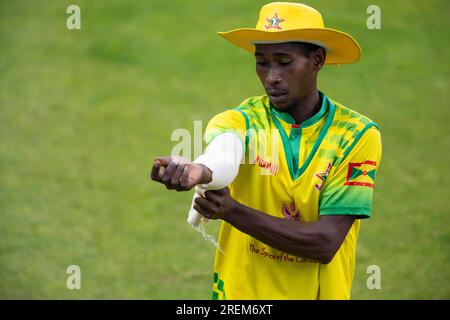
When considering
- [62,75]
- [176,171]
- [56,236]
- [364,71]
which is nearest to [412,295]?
[56,236]

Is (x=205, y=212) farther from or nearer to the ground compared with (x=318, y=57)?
nearer to the ground

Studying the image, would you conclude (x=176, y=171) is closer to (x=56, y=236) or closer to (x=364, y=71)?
(x=56, y=236)

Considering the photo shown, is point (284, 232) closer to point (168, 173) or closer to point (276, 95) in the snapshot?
point (276, 95)

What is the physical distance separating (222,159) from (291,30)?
0.72 meters

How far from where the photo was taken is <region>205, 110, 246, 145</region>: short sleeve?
429 cm

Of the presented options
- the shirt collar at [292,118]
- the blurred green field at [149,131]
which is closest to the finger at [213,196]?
the shirt collar at [292,118]

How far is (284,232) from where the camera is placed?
4.34 m

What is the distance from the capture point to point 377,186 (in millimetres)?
10633

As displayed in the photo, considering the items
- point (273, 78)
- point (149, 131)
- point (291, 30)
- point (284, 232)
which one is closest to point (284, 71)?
point (273, 78)

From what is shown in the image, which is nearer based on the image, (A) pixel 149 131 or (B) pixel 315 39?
(B) pixel 315 39

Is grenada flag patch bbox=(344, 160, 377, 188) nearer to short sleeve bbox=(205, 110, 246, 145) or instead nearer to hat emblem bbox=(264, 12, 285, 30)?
short sleeve bbox=(205, 110, 246, 145)

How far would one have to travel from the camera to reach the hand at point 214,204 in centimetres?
408
